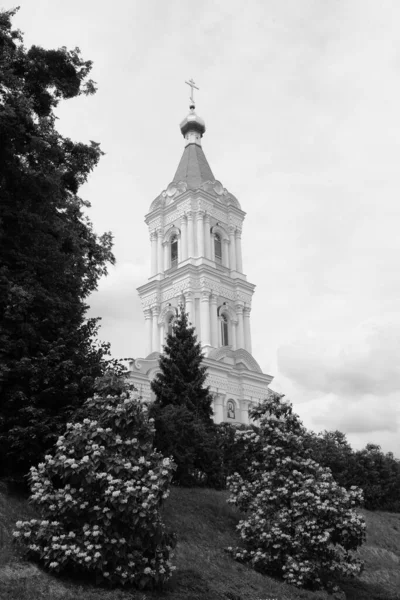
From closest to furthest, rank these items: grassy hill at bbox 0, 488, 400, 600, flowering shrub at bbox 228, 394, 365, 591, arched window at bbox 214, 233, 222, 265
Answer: grassy hill at bbox 0, 488, 400, 600 → flowering shrub at bbox 228, 394, 365, 591 → arched window at bbox 214, 233, 222, 265

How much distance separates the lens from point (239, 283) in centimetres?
4803

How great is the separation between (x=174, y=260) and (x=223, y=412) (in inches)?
530

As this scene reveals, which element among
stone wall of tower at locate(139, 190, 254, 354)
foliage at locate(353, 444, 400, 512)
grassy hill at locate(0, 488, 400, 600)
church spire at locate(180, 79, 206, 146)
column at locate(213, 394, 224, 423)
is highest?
church spire at locate(180, 79, 206, 146)

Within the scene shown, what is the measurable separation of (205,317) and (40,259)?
3004 centimetres

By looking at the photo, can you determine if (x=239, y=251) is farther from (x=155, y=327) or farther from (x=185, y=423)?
(x=185, y=423)

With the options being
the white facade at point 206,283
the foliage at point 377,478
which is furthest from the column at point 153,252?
the foliage at point 377,478

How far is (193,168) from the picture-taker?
52312 mm

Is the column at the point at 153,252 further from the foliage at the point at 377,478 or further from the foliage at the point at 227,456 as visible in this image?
the foliage at the point at 227,456

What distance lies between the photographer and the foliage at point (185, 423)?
17266mm

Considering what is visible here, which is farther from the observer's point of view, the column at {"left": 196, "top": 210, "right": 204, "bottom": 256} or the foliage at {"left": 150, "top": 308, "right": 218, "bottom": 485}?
the column at {"left": 196, "top": 210, "right": 204, "bottom": 256}

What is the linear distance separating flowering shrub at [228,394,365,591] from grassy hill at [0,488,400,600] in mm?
431

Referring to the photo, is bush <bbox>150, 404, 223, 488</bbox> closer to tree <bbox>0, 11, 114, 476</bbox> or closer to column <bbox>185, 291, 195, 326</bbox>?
tree <bbox>0, 11, 114, 476</bbox>

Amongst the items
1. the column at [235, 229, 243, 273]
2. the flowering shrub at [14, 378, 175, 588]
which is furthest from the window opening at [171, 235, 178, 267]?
the flowering shrub at [14, 378, 175, 588]

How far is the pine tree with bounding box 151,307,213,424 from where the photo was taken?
22859 millimetres
